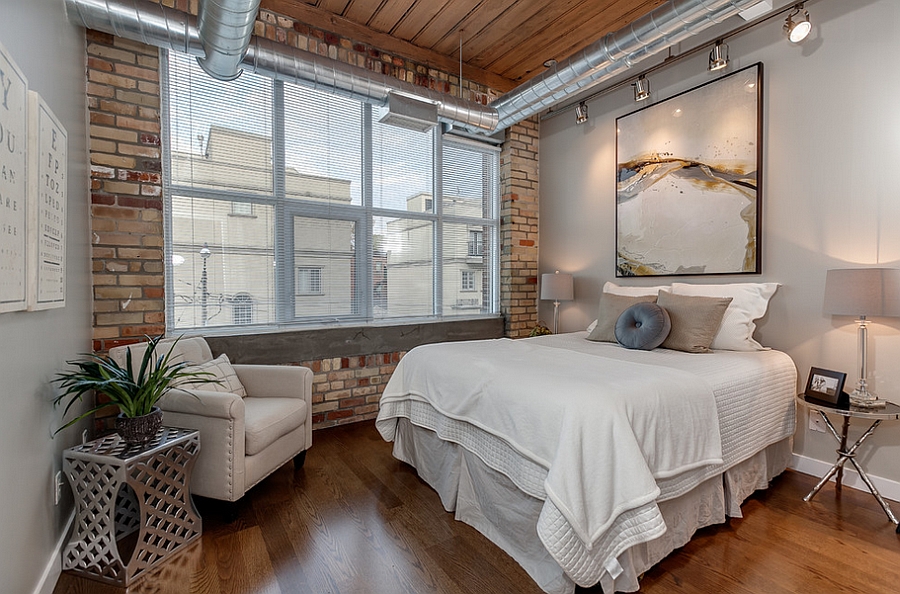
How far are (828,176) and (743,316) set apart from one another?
942 mm

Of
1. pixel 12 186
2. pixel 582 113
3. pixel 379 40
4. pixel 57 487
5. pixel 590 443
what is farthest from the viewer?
pixel 582 113

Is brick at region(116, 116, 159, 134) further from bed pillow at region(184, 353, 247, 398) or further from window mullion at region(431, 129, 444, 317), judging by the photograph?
window mullion at region(431, 129, 444, 317)

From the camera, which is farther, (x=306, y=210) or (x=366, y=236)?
(x=366, y=236)

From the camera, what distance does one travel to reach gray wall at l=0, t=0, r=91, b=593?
1.34 metres

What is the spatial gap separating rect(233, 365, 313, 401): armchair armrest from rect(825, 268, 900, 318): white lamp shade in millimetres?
2953

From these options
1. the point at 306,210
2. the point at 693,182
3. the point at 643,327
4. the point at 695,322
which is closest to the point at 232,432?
the point at 306,210

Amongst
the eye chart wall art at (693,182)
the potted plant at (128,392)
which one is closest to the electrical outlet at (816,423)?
the eye chart wall art at (693,182)

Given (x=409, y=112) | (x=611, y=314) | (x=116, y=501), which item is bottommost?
(x=116, y=501)

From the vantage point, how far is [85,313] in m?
→ 2.42

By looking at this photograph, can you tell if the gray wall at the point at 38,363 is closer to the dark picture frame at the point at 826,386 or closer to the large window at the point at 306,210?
the large window at the point at 306,210

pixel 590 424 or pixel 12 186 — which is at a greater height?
pixel 12 186

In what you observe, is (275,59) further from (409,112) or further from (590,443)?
(590,443)

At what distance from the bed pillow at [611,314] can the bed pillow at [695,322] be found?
0.30 metres

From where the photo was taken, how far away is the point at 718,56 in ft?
9.55
